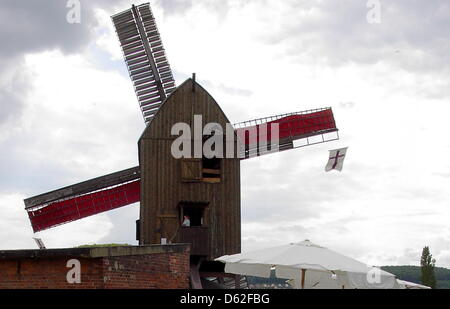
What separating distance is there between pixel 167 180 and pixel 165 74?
273 inches

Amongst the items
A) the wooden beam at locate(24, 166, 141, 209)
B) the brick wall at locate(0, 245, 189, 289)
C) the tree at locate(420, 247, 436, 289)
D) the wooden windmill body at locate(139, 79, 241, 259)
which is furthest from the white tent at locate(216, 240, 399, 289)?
the tree at locate(420, 247, 436, 289)

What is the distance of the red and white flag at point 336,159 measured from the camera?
108ft

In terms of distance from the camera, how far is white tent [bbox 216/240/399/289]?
722 inches

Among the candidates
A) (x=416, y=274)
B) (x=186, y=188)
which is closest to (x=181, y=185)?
(x=186, y=188)

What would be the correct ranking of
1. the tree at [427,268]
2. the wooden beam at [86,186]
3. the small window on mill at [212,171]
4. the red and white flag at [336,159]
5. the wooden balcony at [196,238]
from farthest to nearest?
the tree at [427,268] → the wooden beam at [86,186] → the red and white flag at [336,159] → the small window on mill at [212,171] → the wooden balcony at [196,238]

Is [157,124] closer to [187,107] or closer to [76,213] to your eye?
[187,107]

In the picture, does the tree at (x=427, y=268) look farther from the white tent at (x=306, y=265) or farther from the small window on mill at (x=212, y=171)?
the white tent at (x=306, y=265)

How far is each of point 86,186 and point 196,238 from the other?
21.9 feet

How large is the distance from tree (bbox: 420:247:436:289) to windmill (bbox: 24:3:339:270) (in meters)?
48.6

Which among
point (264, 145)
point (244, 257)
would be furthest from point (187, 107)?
point (244, 257)

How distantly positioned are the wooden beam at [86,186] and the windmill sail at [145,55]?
9.21ft
